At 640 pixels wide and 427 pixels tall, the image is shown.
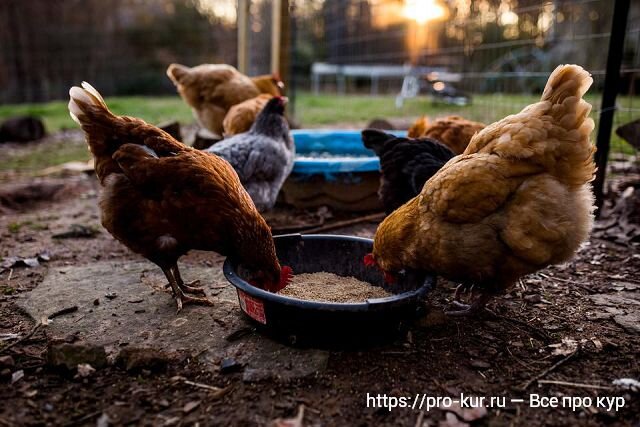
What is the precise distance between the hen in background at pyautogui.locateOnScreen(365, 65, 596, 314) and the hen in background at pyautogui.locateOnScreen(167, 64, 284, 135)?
4315mm

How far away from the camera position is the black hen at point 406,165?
136 inches

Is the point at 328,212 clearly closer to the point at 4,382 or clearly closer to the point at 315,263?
the point at 315,263

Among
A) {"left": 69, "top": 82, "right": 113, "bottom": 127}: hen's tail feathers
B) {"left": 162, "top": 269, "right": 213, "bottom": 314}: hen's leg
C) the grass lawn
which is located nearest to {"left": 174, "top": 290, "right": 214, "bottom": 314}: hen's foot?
{"left": 162, "top": 269, "right": 213, "bottom": 314}: hen's leg

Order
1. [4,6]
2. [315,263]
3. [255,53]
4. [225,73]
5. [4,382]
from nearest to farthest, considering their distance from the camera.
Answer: [4,382] → [315,263] → [225,73] → [255,53] → [4,6]

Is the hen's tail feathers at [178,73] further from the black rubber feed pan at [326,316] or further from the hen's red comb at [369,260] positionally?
the hen's red comb at [369,260]

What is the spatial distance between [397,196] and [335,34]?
323 inches

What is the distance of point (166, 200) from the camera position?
2.50 meters

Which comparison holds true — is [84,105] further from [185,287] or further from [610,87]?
[610,87]

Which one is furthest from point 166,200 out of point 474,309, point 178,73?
point 178,73

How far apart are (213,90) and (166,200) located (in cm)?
404

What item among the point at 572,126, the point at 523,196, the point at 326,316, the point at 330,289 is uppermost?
the point at 572,126

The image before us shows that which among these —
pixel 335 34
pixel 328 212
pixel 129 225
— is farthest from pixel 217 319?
pixel 335 34

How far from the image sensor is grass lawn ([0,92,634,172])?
6.78 metres

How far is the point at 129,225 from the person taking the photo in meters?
2.58
